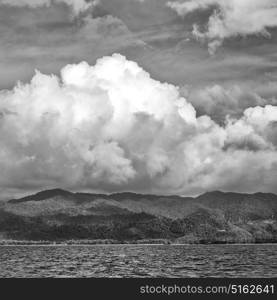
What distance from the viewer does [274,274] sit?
424 feet
